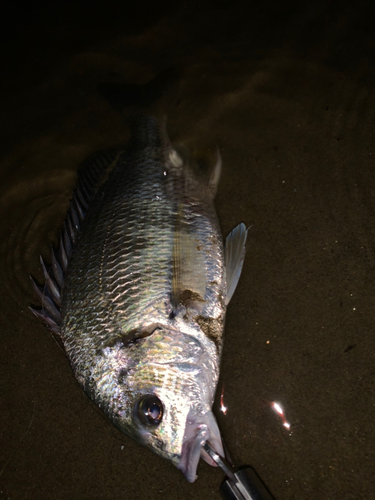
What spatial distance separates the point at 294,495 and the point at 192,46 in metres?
2.95

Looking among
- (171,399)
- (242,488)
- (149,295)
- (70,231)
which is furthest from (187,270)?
(242,488)

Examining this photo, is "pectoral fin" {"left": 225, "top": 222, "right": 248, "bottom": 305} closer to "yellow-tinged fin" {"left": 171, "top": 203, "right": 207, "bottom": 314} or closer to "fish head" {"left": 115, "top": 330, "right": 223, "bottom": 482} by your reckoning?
"yellow-tinged fin" {"left": 171, "top": 203, "right": 207, "bottom": 314}

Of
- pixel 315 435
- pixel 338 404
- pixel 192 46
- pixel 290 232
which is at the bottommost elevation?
pixel 315 435

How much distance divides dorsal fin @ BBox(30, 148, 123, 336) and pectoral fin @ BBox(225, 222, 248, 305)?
88cm

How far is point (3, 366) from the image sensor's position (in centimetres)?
217

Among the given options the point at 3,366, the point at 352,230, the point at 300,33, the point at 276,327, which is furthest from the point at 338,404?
the point at 300,33

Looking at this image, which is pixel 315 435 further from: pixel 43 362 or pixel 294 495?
pixel 43 362

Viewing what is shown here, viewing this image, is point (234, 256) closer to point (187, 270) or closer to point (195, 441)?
point (187, 270)

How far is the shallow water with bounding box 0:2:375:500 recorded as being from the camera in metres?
1.84

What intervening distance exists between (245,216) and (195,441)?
133cm

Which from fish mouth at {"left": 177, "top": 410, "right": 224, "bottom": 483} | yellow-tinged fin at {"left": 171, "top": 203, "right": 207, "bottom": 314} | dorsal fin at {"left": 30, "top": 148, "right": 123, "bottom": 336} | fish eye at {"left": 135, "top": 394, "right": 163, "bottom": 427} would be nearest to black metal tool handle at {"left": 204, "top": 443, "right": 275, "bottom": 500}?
fish mouth at {"left": 177, "top": 410, "right": 224, "bottom": 483}

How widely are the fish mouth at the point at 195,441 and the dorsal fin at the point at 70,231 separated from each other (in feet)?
2.94

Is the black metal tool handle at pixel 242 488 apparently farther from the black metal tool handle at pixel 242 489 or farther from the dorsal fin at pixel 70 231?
the dorsal fin at pixel 70 231

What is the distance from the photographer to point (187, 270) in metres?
1.68
